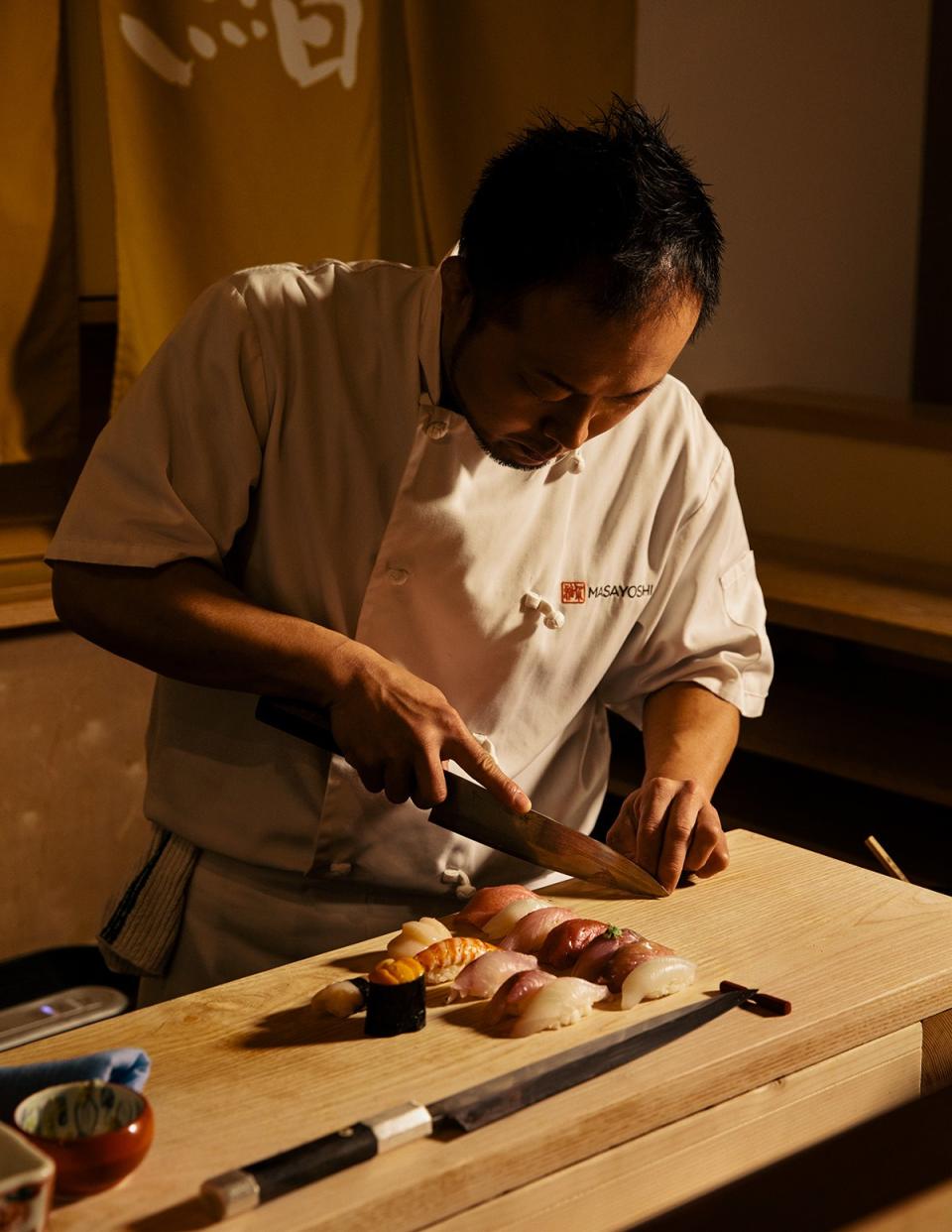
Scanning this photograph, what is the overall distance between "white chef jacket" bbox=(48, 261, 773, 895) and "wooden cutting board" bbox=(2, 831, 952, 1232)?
0.84ft

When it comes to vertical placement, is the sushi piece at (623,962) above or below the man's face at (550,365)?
below

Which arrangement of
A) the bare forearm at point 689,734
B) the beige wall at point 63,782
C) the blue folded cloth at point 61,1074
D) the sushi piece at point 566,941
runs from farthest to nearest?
the beige wall at point 63,782
the bare forearm at point 689,734
the sushi piece at point 566,941
the blue folded cloth at point 61,1074

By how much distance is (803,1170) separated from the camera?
1175 millimetres

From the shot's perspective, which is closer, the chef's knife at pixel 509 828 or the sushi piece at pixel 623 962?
the sushi piece at pixel 623 962

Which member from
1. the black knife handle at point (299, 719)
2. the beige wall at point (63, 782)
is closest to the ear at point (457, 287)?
the black knife handle at point (299, 719)

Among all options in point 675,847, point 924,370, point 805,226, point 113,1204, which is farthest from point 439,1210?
point 924,370

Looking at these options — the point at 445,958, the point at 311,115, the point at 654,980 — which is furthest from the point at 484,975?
the point at 311,115

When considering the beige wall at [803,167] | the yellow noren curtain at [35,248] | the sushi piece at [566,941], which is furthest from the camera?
the beige wall at [803,167]

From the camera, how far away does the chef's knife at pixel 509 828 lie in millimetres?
1629

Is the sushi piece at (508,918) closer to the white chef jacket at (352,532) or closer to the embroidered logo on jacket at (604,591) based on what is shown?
the white chef jacket at (352,532)

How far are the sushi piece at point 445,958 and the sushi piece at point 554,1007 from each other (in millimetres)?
102

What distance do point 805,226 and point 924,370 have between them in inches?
26.5

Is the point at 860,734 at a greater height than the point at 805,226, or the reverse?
the point at 805,226

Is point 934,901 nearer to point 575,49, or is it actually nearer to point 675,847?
point 675,847
